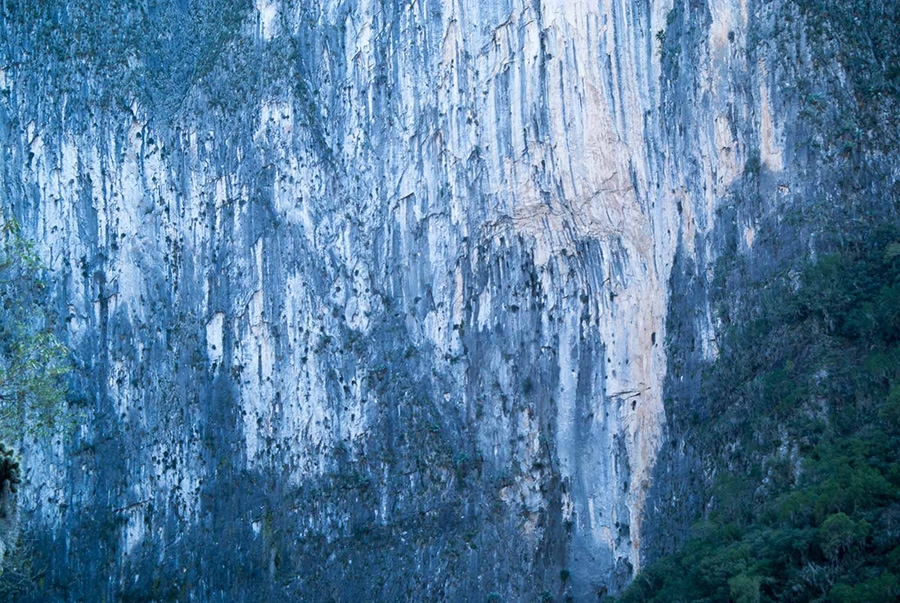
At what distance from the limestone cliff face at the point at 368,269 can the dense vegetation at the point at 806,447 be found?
2.20 m

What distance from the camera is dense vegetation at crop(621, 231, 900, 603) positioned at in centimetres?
2308

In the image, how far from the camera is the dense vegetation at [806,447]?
75.7 ft

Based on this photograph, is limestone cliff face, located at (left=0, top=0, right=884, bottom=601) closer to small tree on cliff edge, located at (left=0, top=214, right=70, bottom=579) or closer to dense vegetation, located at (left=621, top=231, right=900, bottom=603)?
dense vegetation, located at (left=621, top=231, right=900, bottom=603)

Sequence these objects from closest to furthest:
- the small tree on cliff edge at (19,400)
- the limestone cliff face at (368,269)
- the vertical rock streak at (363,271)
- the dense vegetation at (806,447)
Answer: the small tree on cliff edge at (19,400) → the dense vegetation at (806,447) → the limestone cliff face at (368,269) → the vertical rock streak at (363,271)

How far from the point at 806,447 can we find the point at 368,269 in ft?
53.2

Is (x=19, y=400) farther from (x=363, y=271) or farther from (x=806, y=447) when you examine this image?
(x=363, y=271)

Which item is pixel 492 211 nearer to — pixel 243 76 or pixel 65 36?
pixel 243 76

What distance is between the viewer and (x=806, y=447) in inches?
1073

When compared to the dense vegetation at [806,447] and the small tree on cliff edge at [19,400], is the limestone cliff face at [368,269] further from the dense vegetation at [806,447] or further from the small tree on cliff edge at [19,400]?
the small tree on cliff edge at [19,400]

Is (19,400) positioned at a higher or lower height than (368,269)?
lower

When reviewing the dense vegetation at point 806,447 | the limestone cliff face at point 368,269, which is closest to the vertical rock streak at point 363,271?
the limestone cliff face at point 368,269

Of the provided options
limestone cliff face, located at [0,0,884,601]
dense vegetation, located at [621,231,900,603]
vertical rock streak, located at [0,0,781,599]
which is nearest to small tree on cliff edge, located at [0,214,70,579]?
dense vegetation, located at [621,231,900,603]

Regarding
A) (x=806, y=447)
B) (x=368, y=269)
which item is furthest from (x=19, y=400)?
(x=368, y=269)

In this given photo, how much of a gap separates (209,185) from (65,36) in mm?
8826
